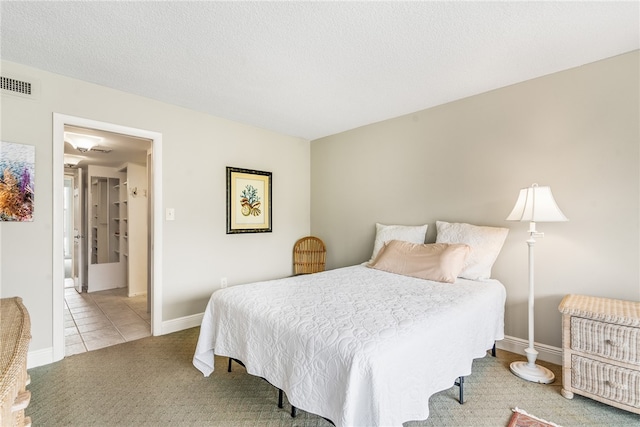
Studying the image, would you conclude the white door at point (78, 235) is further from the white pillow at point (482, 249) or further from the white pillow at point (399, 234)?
the white pillow at point (482, 249)

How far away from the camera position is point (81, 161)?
5.00 meters

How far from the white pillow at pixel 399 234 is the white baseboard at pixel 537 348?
1145 mm

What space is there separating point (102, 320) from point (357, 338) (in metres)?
3.47

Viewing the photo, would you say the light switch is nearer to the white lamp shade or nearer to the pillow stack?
the pillow stack

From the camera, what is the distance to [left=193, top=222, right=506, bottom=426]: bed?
1299mm

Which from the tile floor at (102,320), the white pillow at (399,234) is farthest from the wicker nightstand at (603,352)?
the tile floor at (102,320)

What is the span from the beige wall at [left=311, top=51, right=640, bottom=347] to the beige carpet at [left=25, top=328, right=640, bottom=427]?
2.16 ft

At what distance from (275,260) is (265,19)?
2.96 meters

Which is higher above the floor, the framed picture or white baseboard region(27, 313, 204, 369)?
the framed picture

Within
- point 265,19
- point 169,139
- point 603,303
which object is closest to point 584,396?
Result: point 603,303

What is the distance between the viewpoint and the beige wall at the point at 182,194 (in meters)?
2.36

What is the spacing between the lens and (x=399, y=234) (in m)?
3.21

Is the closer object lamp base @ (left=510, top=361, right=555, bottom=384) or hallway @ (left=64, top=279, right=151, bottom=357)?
lamp base @ (left=510, top=361, right=555, bottom=384)

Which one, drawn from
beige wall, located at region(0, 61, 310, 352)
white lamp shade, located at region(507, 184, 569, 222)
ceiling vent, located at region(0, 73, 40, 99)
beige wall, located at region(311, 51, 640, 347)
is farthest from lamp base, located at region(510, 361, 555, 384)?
ceiling vent, located at region(0, 73, 40, 99)
